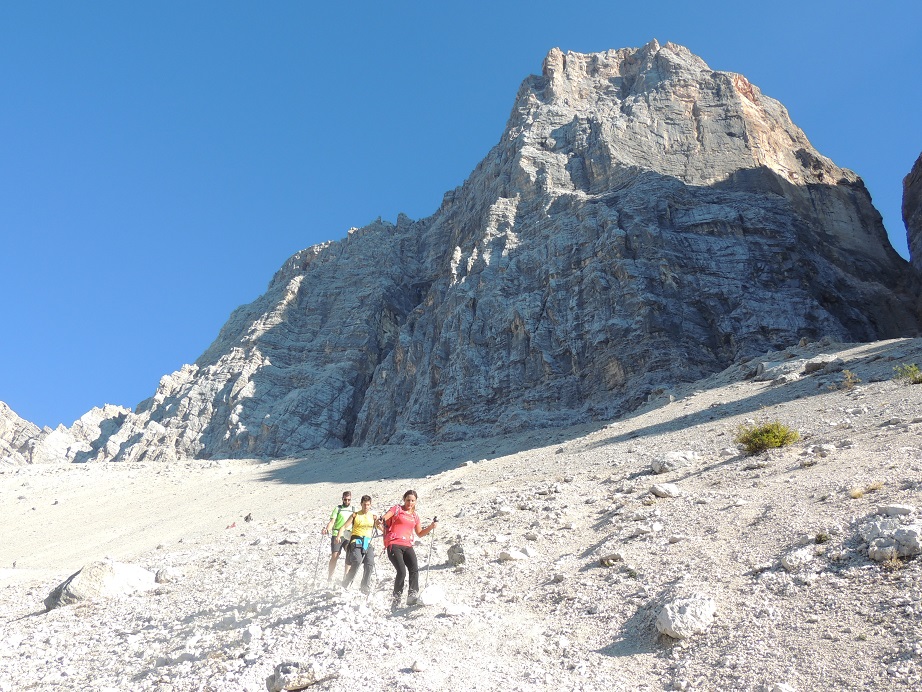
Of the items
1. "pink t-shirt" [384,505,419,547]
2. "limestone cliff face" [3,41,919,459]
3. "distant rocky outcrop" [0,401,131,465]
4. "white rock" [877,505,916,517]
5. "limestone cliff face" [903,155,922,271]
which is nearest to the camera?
"white rock" [877,505,916,517]

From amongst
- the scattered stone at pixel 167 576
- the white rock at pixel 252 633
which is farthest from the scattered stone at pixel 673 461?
the scattered stone at pixel 167 576

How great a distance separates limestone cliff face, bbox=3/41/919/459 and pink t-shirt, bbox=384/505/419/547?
1145 inches

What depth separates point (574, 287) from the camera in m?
43.6

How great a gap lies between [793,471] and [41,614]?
11874 mm

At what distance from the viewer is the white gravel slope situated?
17.7ft

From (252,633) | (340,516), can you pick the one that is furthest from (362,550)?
(252,633)

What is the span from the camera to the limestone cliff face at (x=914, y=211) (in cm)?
4869

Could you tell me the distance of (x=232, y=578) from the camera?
10.4 metres

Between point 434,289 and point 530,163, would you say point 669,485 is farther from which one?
point 530,163

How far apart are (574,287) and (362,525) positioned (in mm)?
36888

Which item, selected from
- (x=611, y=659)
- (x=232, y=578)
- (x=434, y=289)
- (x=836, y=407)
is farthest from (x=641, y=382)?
(x=611, y=659)

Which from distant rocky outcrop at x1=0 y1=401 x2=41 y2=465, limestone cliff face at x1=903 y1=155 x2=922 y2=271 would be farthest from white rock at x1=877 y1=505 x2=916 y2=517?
distant rocky outcrop at x1=0 y1=401 x2=41 y2=465

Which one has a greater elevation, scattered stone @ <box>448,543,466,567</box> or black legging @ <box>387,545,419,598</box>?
black legging @ <box>387,545,419,598</box>

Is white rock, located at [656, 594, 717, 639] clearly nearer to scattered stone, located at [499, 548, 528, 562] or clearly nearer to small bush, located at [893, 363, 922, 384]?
scattered stone, located at [499, 548, 528, 562]
